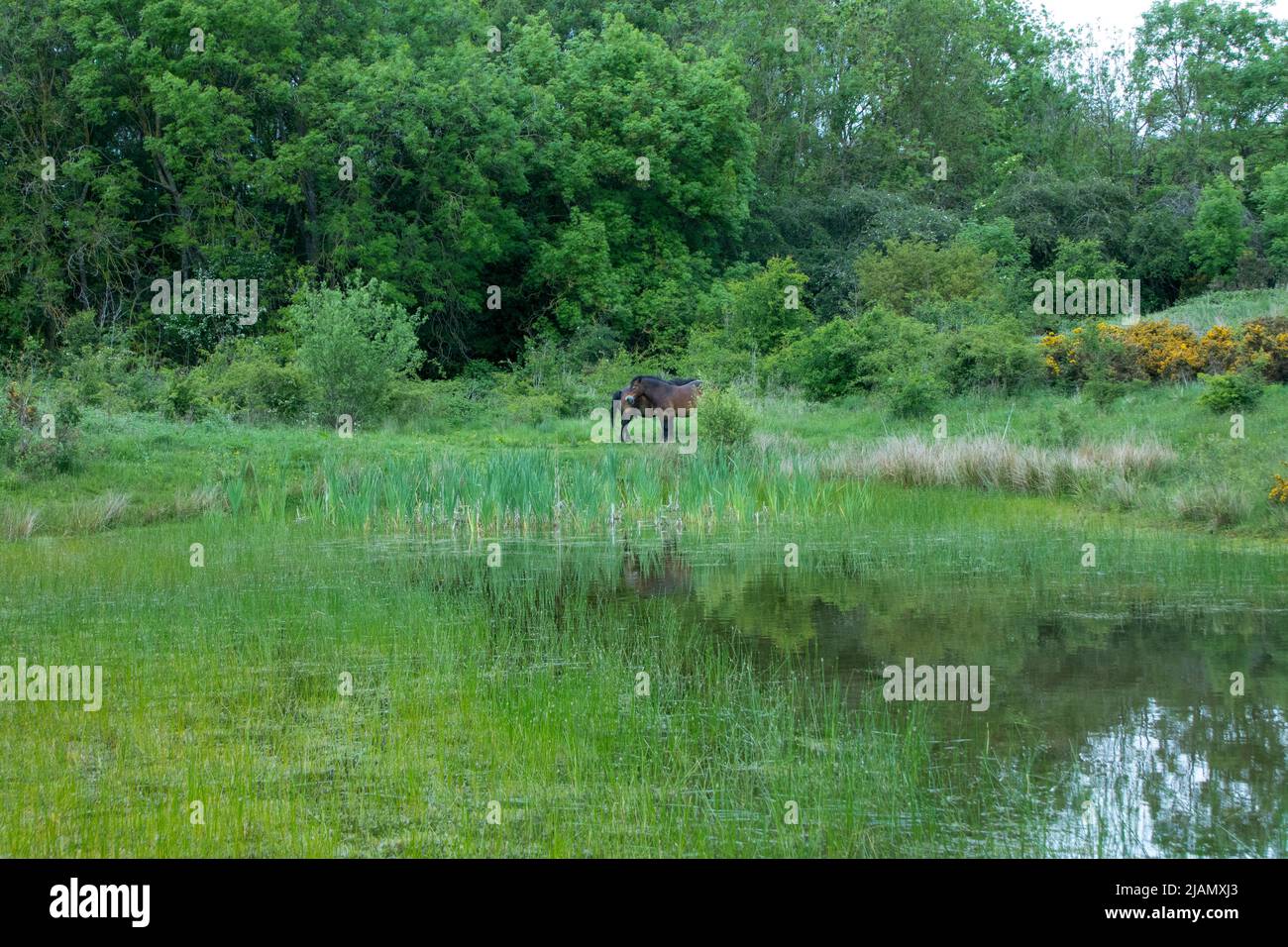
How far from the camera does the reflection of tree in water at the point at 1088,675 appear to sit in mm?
5371

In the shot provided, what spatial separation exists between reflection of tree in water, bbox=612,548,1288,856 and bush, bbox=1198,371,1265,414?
30.1ft

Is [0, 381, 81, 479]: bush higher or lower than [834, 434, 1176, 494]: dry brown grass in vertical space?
higher

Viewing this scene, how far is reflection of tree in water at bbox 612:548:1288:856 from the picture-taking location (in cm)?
537

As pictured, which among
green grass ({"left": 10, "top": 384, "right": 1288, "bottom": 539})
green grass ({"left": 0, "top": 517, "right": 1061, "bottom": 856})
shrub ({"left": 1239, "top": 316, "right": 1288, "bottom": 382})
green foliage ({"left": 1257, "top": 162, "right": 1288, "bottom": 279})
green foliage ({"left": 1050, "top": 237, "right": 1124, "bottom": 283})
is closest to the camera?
green grass ({"left": 0, "top": 517, "right": 1061, "bottom": 856})

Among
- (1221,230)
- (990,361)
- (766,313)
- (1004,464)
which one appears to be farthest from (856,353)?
(1221,230)

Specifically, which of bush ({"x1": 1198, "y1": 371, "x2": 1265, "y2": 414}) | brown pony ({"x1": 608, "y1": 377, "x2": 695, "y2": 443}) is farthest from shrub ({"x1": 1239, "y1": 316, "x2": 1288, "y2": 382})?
brown pony ({"x1": 608, "y1": 377, "x2": 695, "y2": 443})

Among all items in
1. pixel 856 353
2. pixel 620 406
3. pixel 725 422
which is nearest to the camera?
pixel 725 422

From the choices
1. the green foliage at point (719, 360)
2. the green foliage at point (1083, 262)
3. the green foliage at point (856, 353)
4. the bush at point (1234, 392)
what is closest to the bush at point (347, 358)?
the green foliage at point (719, 360)

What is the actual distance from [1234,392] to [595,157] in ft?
71.5

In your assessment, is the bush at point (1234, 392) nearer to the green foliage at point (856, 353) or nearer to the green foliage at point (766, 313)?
the green foliage at point (856, 353)

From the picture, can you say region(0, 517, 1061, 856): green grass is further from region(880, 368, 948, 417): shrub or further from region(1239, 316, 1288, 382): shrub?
region(1239, 316, 1288, 382): shrub

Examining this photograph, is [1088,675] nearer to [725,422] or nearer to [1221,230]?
[725,422]

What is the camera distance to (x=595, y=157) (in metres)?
36.2

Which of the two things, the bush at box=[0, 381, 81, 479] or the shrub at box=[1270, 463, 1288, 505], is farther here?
the bush at box=[0, 381, 81, 479]
